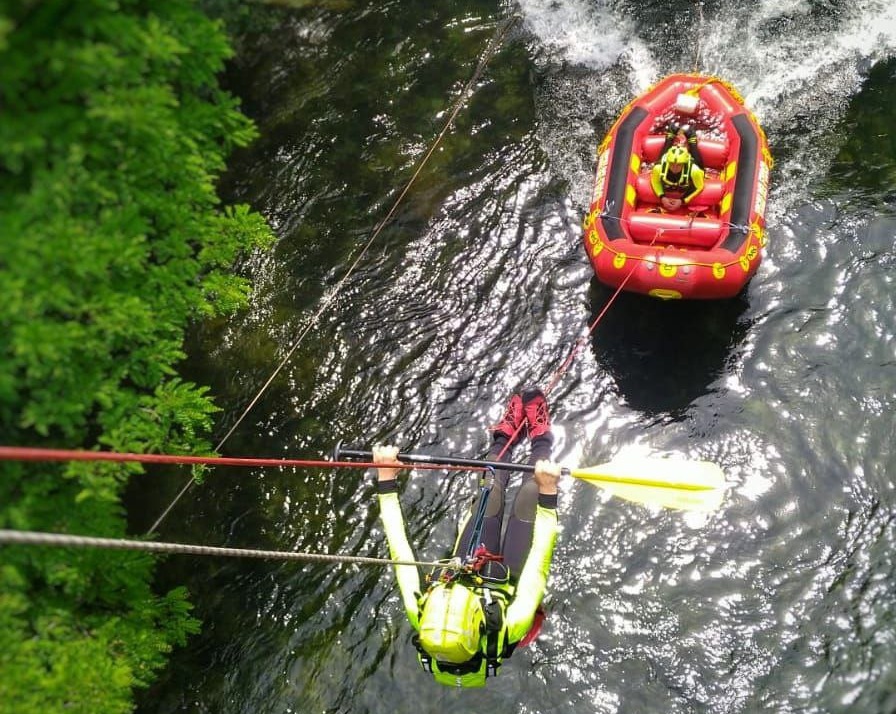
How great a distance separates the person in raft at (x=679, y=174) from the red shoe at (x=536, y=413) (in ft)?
8.58

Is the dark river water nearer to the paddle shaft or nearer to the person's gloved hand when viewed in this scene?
the paddle shaft

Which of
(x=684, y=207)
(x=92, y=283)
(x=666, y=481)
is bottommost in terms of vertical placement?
(x=666, y=481)

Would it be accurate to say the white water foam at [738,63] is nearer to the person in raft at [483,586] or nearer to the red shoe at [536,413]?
the red shoe at [536,413]

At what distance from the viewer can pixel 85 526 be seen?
468 cm

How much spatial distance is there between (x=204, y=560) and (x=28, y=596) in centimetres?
228

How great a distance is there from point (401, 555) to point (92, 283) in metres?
2.68

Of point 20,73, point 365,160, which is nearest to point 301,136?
point 365,160

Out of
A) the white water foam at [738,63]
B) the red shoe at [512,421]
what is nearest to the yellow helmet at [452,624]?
the red shoe at [512,421]

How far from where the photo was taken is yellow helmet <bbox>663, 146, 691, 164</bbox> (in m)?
7.22

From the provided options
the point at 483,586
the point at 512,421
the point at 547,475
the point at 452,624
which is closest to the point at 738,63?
the point at 512,421

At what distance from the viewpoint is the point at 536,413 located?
22.0ft

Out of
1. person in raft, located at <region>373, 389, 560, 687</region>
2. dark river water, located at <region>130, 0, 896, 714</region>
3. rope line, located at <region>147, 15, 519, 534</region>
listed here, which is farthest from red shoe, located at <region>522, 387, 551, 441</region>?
rope line, located at <region>147, 15, 519, 534</region>

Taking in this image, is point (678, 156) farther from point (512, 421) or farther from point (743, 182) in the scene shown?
point (512, 421)

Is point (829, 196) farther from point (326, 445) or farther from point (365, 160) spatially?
point (326, 445)
